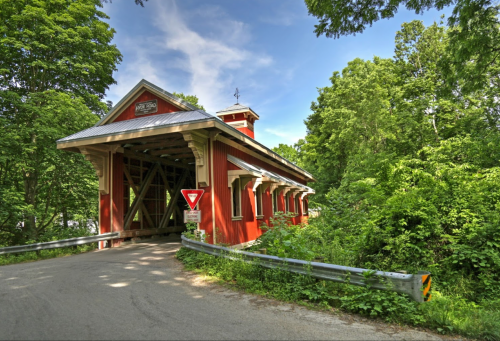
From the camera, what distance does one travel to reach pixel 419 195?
722cm

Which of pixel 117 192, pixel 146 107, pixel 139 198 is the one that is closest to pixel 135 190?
pixel 139 198

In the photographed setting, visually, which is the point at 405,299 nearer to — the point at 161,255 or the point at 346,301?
the point at 346,301

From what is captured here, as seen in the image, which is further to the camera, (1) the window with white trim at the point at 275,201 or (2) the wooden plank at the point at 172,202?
(1) the window with white trim at the point at 275,201

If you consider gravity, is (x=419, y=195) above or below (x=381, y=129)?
below

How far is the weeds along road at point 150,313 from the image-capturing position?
386 cm

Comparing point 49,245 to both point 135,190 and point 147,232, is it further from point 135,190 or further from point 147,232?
point 147,232

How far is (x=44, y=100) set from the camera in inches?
586

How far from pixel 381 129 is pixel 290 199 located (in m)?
7.87

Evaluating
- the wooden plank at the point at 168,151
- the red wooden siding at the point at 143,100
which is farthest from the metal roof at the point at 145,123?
the wooden plank at the point at 168,151

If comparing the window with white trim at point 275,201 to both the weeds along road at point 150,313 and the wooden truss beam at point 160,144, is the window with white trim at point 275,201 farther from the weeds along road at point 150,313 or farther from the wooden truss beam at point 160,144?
the weeds along road at point 150,313

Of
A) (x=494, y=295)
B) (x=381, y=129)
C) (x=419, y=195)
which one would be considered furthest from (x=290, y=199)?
(x=494, y=295)

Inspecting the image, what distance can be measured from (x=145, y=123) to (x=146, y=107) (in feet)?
4.36

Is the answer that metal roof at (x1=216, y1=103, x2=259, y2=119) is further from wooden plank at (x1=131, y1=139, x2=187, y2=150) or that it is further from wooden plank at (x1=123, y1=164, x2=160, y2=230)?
wooden plank at (x1=131, y1=139, x2=187, y2=150)

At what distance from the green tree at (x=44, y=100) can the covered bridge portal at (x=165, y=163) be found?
13.1ft
